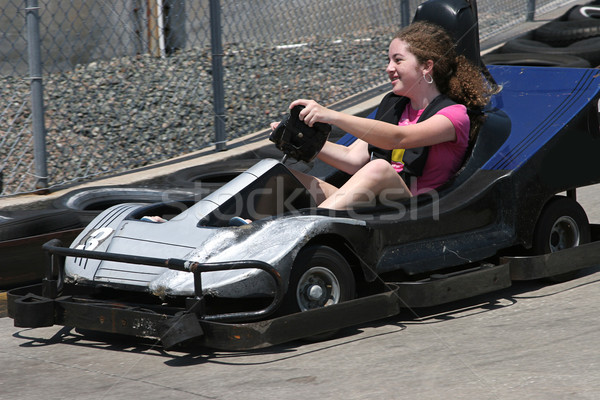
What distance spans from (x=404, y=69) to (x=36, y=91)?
105 inches

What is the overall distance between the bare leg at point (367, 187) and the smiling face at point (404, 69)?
455mm

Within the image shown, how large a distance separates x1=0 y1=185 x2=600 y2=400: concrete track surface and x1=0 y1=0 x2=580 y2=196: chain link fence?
2.60 metres

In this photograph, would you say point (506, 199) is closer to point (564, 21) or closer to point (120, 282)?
point (120, 282)

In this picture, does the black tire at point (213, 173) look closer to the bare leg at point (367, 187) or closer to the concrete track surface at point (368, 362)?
the bare leg at point (367, 187)

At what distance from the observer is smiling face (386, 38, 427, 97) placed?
410 cm

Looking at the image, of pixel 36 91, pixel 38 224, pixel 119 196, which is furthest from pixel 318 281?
pixel 36 91

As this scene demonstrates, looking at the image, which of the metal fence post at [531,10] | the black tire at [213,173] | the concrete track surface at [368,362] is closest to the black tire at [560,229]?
the concrete track surface at [368,362]

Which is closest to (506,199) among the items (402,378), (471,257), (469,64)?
(471,257)

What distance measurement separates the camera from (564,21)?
9.88 metres

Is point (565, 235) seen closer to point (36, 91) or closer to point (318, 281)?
point (318, 281)

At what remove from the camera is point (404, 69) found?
4102 mm

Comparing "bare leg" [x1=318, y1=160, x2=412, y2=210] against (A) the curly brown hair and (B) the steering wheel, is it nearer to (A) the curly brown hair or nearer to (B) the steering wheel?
(B) the steering wheel

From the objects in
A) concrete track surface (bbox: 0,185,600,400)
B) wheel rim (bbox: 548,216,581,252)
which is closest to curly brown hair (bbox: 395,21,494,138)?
wheel rim (bbox: 548,216,581,252)

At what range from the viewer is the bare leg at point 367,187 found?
381cm
